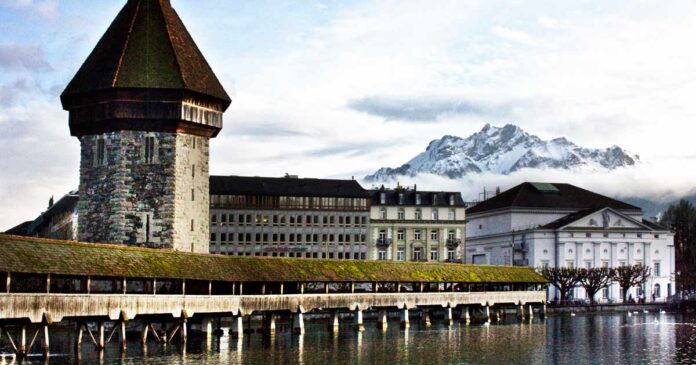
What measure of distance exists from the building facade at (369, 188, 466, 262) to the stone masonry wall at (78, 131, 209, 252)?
204ft

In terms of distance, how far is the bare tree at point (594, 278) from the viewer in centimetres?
12606

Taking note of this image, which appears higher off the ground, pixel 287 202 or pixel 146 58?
pixel 146 58

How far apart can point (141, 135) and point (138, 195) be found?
3957mm

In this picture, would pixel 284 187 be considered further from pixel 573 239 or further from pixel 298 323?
pixel 298 323

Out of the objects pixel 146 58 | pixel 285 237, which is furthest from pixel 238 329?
pixel 285 237

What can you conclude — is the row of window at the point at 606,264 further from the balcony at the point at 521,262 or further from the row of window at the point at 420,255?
the row of window at the point at 420,255

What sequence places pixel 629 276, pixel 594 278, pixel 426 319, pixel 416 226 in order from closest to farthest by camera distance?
pixel 426 319
pixel 594 278
pixel 629 276
pixel 416 226

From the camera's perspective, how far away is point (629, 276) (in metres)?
131

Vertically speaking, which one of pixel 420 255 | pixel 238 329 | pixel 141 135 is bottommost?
pixel 238 329

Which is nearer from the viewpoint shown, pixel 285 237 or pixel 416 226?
pixel 285 237

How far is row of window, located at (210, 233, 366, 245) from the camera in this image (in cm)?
12706

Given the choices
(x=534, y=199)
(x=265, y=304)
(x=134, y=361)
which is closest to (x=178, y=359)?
(x=134, y=361)

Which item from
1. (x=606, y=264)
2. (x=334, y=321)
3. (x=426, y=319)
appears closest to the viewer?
(x=334, y=321)

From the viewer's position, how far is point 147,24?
255 ft
